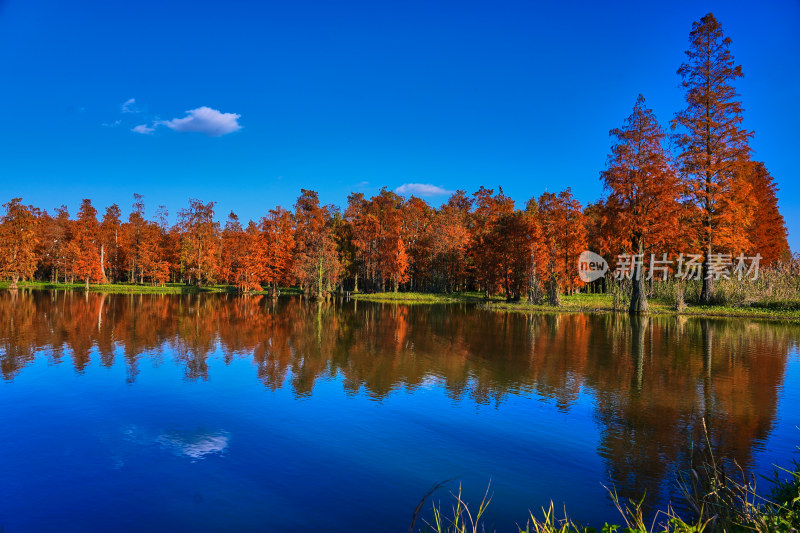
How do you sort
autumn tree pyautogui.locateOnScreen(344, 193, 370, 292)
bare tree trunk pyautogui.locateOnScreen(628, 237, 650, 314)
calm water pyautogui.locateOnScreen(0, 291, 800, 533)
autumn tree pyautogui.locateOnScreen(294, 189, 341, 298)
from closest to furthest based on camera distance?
calm water pyautogui.locateOnScreen(0, 291, 800, 533)
bare tree trunk pyautogui.locateOnScreen(628, 237, 650, 314)
autumn tree pyautogui.locateOnScreen(294, 189, 341, 298)
autumn tree pyautogui.locateOnScreen(344, 193, 370, 292)

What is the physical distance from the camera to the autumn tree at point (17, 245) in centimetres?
5505

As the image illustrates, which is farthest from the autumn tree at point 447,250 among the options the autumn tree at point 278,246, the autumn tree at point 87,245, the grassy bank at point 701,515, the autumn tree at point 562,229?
the grassy bank at point 701,515

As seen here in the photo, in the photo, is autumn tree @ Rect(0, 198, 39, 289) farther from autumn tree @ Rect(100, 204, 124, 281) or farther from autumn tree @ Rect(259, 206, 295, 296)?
autumn tree @ Rect(259, 206, 295, 296)

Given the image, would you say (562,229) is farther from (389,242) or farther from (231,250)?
(231,250)

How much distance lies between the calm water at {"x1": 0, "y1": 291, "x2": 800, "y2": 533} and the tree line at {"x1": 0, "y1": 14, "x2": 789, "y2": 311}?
14.3 meters

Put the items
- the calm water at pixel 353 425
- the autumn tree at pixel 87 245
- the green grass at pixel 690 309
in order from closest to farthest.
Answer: the calm water at pixel 353 425 < the green grass at pixel 690 309 < the autumn tree at pixel 87 245

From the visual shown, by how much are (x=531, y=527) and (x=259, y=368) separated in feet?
33.8

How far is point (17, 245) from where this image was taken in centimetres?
5566

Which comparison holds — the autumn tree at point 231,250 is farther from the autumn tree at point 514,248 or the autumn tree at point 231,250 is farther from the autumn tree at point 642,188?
the autumn tree at point 642,188

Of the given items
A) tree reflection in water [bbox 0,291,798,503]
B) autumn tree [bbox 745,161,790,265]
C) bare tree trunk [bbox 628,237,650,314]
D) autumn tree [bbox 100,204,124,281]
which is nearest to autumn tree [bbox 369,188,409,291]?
tree reflection in water [bbox 0,291,798,503]

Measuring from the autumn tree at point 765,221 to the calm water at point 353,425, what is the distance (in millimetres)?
30926

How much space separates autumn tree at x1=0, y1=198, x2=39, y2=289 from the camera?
5505cm

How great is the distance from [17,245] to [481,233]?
5451 centimetres

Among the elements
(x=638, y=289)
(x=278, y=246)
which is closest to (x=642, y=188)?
(x=638, y=289)
